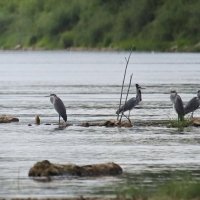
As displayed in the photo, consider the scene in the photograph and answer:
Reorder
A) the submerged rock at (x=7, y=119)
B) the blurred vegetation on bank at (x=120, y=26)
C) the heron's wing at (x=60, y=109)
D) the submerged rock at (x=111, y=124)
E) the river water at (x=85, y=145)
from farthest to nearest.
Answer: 1. the blurred vegetation on bank at (x=120, y=26)
2. the submerged rock at (x=7, y=119)
3. the heron's wing at (x=60, y=109)
4. the submerged rock at (x=111, y=124)
5. the river water at (x=85, y=145)

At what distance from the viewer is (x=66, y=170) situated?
24016mm

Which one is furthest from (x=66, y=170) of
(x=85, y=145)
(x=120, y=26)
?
(x=120, y=26)

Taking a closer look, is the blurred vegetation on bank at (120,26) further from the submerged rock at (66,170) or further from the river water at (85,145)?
the submerged rock at (66,170)

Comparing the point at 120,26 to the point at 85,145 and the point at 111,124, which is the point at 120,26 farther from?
the point at 85,145

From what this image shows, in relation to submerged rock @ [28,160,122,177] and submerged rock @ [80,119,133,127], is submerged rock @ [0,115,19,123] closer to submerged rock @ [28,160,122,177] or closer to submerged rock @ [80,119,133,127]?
submerged rock @ [80,119,133,127]

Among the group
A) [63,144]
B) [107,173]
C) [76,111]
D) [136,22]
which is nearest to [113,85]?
[76,111]

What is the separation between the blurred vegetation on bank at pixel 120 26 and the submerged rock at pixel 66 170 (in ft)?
460

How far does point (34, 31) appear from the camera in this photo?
7712 inches

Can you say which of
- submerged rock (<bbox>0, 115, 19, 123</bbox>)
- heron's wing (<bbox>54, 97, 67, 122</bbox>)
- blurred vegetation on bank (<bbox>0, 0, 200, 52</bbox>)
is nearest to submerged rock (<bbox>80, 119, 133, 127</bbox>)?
heron's wing (<bbox>54, 97, 67, 122</bbox>)

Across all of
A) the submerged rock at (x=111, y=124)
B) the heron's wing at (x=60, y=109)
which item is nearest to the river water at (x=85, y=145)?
the submerged rock at (x=111, y=124)

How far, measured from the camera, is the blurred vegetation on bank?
166875 mm

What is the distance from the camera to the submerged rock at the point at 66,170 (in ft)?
78.3

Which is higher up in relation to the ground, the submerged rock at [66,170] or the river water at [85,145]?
the submerged rock at [66,170]

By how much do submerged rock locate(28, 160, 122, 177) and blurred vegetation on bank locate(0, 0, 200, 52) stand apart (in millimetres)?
140188
